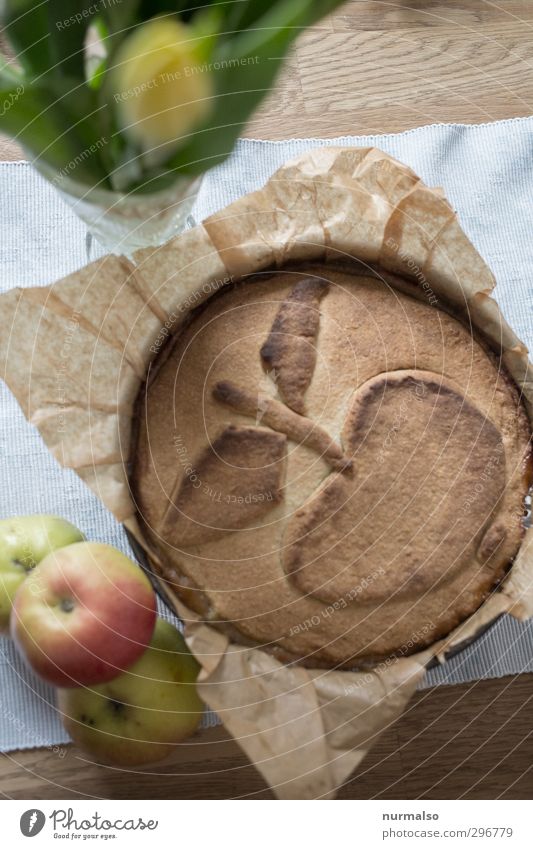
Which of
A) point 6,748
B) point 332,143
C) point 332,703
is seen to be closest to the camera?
point 332,703

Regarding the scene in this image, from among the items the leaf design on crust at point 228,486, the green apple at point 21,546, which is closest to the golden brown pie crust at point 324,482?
the leaf design on crust at point 228,486

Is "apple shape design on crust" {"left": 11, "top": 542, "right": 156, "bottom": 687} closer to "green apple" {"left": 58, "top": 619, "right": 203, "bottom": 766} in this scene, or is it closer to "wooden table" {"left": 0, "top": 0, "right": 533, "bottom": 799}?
"green apple" {"left": 58, "top": 619, "right": 203, "bottom": 766}

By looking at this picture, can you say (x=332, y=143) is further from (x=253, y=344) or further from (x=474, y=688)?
(x=474, y=688)

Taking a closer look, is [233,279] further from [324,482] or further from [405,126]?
[405,126]

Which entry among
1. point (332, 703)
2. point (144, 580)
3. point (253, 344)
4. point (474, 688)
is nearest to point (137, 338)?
point (253, 344)

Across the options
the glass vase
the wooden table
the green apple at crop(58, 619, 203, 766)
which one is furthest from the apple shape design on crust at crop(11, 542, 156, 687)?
the glass vase
